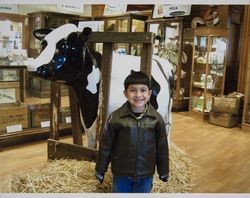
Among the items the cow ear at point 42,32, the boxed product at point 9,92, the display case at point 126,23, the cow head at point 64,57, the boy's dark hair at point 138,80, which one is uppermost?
the display case at point 126,23

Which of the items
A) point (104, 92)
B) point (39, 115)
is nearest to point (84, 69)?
point (104, 92)

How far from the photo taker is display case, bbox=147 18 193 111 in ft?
14.7

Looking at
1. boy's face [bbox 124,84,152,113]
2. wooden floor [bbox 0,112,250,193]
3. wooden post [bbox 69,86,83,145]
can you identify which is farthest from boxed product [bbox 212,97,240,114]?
boy's face [bbox 124,84,152,113]

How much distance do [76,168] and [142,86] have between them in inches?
29.1

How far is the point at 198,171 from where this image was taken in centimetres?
236

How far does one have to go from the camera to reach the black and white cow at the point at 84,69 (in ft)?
5.16

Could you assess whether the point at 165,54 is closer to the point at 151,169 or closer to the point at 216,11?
the point at 216,11

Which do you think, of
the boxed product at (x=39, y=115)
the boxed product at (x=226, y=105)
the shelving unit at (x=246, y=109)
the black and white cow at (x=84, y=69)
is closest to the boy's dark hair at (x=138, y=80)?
the black and white cow at (x=84, y=69)

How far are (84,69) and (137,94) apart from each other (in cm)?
50

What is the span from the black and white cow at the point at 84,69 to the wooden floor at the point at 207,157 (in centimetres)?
68

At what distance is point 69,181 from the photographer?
5.47 feet

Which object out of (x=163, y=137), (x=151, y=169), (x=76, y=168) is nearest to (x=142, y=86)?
(x=163, y=137)

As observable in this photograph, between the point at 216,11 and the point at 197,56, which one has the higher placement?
the point at 216,11

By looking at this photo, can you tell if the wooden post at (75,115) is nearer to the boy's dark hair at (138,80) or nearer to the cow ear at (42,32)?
the cow ear at (42,32)
